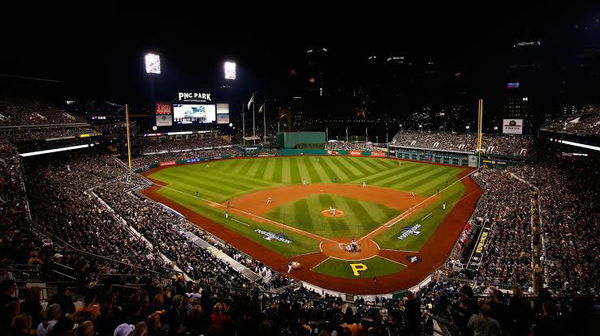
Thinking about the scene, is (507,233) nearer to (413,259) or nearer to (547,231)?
(547,231)

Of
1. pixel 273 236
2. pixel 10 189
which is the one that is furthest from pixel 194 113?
pixel 10 189

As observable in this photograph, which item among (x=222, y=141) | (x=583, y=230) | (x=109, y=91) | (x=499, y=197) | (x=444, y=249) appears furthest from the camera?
(x=222, y=141)

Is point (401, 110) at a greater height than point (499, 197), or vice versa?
point (401, 110)

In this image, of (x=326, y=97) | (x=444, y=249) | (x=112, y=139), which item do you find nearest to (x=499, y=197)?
(x=444, y=249)

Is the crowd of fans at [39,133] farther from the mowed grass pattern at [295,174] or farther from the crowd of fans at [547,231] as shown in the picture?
the crowd of fans at [547,231]

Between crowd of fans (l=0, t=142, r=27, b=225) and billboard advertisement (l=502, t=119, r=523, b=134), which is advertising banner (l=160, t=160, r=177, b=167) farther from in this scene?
billboard advertisement (l=502, t=119, r=523, b=134)

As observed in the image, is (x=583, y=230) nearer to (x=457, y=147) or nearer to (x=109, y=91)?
(x=457, y=147)

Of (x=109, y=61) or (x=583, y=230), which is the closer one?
(x=583, y=230)
